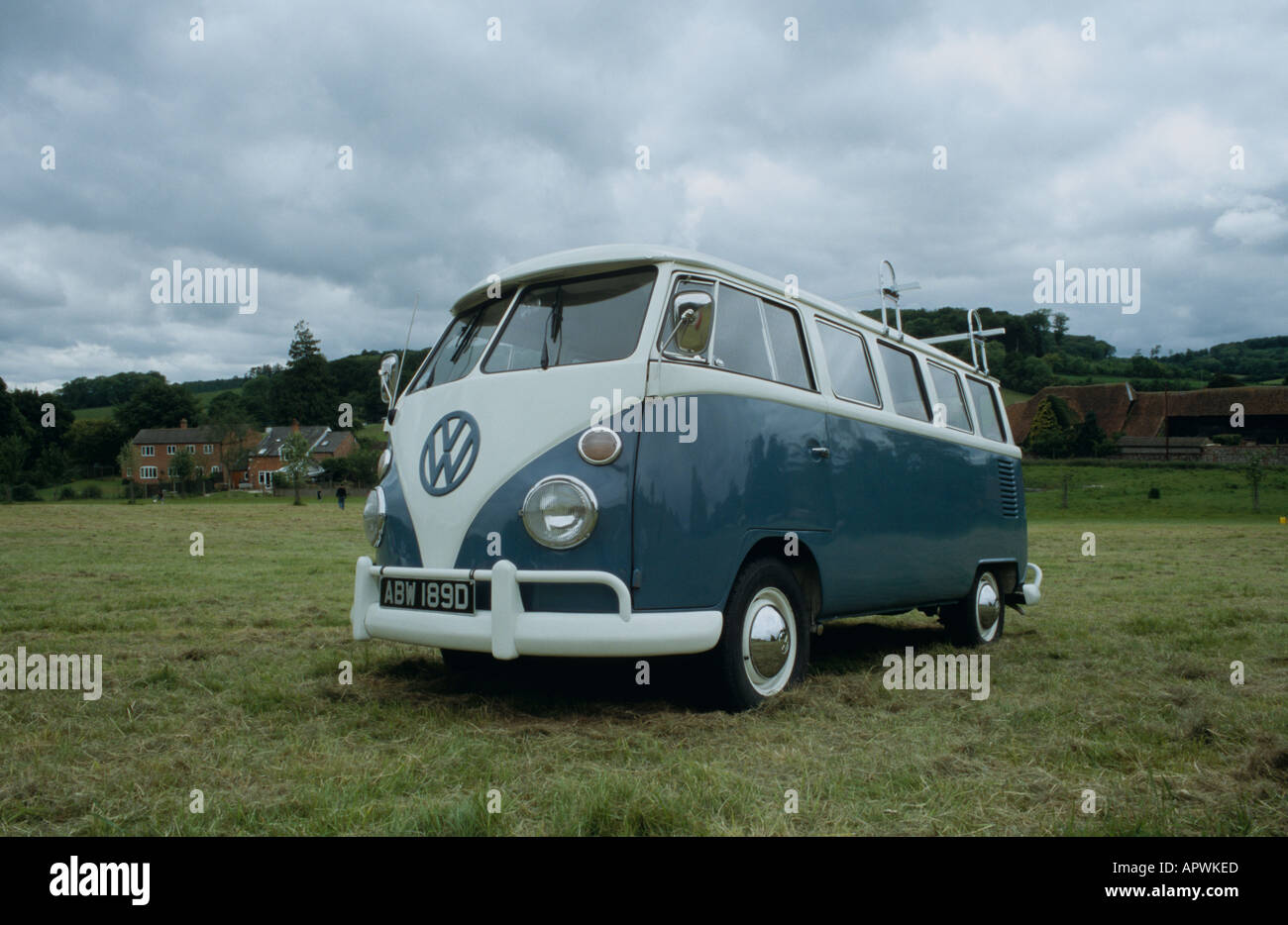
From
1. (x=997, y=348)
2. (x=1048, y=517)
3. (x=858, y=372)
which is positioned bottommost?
(x=1048, y=517)

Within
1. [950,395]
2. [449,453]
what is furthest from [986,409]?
[449,453]

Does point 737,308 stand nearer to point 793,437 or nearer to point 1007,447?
point 793,437

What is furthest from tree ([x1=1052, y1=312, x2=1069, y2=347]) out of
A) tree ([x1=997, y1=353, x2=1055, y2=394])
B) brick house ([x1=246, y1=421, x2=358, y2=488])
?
brick house ([x1=246, y1=421, x2=358, y2=488])

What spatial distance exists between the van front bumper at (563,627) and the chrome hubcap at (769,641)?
→ 46 cm

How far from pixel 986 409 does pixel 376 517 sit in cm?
605

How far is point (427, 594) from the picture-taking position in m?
4.42

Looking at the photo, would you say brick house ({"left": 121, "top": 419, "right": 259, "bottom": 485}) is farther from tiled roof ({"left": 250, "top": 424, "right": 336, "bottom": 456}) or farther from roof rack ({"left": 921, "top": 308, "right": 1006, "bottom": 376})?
roof rack ({"left": 921, "top": 308, "right": 1006, "bottom": 376})

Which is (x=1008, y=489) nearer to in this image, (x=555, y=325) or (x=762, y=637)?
(x=762, y=637)

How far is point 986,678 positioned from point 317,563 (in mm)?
10814

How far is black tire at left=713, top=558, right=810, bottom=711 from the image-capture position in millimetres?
4391

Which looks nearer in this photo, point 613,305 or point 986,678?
point 613,305

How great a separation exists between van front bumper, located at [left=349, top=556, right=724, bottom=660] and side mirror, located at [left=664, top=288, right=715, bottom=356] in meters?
1.27
